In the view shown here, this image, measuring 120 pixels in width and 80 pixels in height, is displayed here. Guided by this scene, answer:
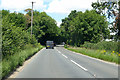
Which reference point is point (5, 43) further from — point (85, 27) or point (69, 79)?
point (85, 27)

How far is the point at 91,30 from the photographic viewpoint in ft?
179

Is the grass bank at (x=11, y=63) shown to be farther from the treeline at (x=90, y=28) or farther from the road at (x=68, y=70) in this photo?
the treeline at (x=90, y=28)

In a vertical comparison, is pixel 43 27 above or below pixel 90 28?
above

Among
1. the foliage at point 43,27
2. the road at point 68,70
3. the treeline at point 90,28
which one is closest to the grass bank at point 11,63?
the road at point 68,70

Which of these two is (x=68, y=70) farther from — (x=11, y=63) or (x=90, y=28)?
(x=90, y=28)

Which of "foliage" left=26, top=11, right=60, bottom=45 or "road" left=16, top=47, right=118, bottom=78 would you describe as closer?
"road" left=16, top=47, right=118, bottom=78

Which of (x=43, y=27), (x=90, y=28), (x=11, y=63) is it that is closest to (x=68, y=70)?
(x=11, y=63)

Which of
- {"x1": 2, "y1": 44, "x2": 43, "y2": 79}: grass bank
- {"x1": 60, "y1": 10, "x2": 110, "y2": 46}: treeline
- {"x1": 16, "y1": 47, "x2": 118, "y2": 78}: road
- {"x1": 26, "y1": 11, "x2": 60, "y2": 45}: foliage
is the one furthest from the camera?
{"x1": 26, "y1": 11, "x2": 60, "y2": 45}: foliage

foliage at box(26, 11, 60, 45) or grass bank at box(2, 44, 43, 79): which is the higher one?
foliage at box(26, 11, 60, 45)

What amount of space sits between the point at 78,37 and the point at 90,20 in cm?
688

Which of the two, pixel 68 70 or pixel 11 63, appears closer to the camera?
pixel 11 63

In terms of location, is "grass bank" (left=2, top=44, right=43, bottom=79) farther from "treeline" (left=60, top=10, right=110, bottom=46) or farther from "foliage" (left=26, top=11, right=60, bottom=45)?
"foliage" (left=26, top=11, right=60, bottom=45)

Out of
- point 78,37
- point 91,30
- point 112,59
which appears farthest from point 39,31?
point 112,59

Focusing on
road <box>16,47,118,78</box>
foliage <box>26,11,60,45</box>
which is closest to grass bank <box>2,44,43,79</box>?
road <box>16,47,118,78</box>
